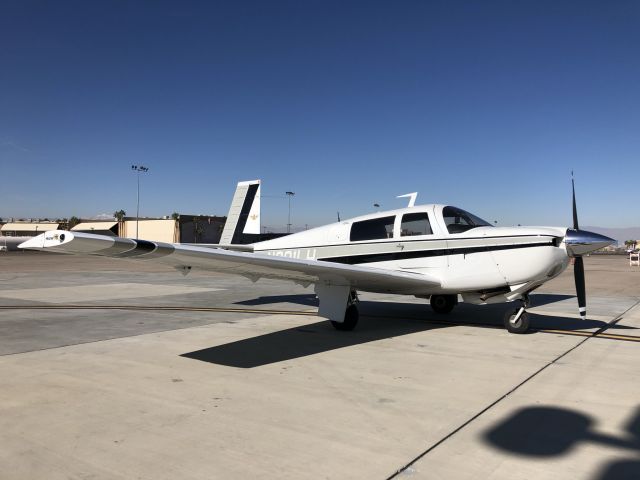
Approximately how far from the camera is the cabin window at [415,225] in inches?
342

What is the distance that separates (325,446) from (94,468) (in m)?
1.64

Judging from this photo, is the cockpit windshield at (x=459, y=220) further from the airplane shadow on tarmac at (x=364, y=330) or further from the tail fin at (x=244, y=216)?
the tail fin at (x=244, y=216)

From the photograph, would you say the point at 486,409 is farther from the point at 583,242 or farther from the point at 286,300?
the point at 286,300

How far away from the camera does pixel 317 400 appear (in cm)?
462

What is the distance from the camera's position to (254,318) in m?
10.0

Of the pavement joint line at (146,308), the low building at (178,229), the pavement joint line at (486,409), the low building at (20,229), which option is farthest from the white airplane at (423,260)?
the low building at (20,229)

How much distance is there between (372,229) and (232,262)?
3902 millimetres

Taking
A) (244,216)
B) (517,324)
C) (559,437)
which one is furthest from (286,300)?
(559,437)

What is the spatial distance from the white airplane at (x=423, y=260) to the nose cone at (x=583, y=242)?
1cm

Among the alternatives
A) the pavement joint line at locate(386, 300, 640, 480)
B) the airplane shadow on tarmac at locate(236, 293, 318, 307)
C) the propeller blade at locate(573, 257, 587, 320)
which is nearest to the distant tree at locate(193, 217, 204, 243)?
the airplane shadow on tarmac at locate(236, 293, 318, 307)

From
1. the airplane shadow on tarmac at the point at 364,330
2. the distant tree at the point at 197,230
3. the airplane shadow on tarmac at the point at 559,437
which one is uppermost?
the distant tree at the point at 197,230

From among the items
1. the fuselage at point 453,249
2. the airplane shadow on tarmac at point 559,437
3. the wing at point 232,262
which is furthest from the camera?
the fuselage at point 453,249

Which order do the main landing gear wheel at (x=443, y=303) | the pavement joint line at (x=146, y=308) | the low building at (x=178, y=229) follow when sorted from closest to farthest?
1. the main landing gear wheel at (x=443, y=303)
2. the pavement joint line at (x=146, y=308)
3. the low building at (x=178, y=229)

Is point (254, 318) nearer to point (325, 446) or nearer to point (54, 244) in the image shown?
point (54, 244)
